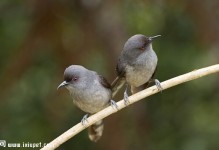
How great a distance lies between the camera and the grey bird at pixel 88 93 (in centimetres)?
403

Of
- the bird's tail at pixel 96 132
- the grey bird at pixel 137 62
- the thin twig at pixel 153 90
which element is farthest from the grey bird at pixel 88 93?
the thin twig at pixel 153 90

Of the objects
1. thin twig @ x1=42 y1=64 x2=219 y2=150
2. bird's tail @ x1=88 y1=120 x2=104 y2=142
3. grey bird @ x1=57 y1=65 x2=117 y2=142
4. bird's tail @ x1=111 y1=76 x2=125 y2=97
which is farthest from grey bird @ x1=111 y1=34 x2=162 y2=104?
thin twig @ x1=42 y1=64 x2=219 y2=150

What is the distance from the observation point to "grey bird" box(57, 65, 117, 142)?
13.2 feet

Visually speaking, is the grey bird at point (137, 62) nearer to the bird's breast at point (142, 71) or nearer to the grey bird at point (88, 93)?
the bird's breast at point (142, 71)

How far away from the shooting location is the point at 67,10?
4.76 meters

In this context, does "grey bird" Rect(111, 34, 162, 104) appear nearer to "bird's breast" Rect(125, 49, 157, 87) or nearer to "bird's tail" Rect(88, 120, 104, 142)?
"bird's breast" Rect(125, 49, 157, 87)

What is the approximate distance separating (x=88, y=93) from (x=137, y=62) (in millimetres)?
477

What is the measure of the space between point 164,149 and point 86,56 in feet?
8.06

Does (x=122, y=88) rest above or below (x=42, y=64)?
below

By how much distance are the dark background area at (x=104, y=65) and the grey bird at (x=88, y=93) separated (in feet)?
0.32

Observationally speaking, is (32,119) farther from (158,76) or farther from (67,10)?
(67,10)

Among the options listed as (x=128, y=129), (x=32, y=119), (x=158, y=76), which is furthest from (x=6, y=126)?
(x=158, y=76)

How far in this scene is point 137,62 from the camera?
12.9ft

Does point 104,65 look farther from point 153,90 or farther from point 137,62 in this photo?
point 153,90
